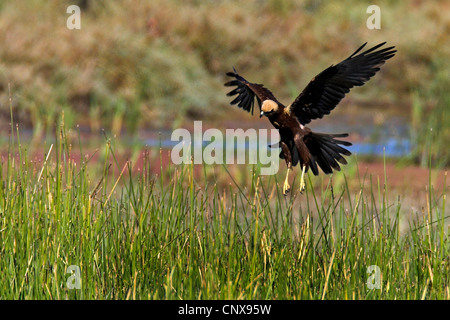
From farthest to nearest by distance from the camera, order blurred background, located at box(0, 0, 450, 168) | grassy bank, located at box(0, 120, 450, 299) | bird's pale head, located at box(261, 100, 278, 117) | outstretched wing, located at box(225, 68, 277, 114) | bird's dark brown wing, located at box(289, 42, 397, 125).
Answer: blurred background, located at box(0, 0, 450, 168), outstretched wing, located at box(225, 68, 277, 114), bird's pale head, located at box(261, 100, 278, 117), bird's dark brown wing, located at box(289, 42, 397, 125), grassy bank, located at box(0, 120, 450, 299)

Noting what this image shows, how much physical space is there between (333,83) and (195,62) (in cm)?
971

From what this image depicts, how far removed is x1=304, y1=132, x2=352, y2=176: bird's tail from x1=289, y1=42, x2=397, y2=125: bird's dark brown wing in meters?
→ 0.15

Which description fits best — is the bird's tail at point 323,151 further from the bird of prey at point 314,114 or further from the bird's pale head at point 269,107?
the bird's pale head at point 269,107

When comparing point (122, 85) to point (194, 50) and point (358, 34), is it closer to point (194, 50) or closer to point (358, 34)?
point (194, 50)

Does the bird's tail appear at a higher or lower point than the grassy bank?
higher

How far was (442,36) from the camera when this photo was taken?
16.0 metres

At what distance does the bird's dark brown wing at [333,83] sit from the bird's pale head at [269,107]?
0.41ft

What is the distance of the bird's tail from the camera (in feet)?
13.8

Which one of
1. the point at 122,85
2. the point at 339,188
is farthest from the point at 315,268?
the point at 122,85

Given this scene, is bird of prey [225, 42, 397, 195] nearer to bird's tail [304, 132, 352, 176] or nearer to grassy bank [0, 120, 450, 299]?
bird's tail [304, 132, 352, 176]

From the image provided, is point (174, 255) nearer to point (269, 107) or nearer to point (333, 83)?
point (269, 107)

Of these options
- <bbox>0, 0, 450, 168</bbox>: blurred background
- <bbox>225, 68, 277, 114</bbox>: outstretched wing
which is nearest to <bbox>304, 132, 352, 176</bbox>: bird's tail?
<bbox>225, 68, 277, 114</bbox>: outstretched wing

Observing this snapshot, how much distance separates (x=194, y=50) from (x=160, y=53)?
158cm
